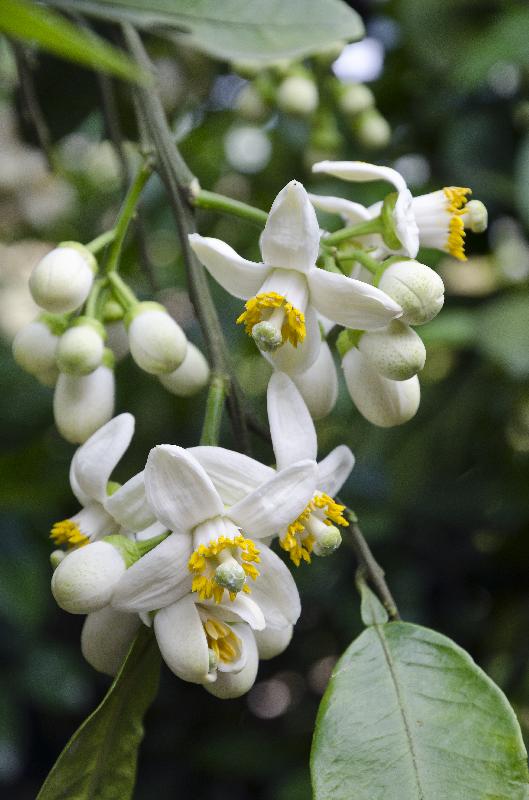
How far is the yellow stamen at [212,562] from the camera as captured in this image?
635 mm

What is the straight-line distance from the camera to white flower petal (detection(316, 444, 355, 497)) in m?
0.71

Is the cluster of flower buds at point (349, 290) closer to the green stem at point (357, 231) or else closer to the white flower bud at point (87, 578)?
the green stem at point (357, 231)

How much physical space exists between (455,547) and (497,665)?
10.9 inches

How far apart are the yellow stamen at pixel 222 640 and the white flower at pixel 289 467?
67 millimetres

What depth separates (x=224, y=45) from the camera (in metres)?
0.85

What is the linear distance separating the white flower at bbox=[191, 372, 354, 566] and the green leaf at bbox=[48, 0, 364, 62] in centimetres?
32

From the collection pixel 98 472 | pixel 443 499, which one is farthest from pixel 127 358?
pixel 98 472

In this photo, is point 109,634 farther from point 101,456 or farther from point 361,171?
point 361,171

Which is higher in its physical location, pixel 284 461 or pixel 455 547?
pixel 284 461

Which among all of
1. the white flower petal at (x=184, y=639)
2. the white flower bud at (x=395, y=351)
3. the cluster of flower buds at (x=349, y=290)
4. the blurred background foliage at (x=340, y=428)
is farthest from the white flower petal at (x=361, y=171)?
the blurred background foliage at (x=340, y=428)

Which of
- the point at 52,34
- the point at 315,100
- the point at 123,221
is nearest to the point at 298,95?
the point at 315,100

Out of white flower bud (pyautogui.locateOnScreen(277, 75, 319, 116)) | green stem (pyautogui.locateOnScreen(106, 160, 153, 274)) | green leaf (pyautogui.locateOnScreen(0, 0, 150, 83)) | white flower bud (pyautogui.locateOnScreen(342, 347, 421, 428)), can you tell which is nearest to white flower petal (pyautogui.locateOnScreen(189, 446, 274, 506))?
white flower bud (pyautogui.locateOnScreen(342, 347, 421, 428))

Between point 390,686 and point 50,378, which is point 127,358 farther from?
point 390,686

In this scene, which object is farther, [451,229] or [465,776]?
[451,229]
